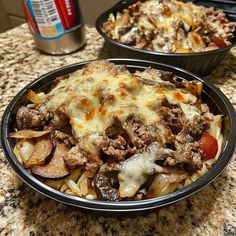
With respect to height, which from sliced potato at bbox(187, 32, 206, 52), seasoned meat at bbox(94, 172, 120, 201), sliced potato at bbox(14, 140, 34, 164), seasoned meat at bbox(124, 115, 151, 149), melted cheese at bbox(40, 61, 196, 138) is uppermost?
melted cheese at bbox(40, 61, 196, 138)

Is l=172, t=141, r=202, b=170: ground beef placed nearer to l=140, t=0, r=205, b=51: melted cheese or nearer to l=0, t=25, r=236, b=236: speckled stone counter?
l=0, t=25, r=236, b=236: speckled stone counter

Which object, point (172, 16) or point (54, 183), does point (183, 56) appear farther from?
point (54, 183)

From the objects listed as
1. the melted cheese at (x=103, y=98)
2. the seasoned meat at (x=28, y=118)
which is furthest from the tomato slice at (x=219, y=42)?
the seasoned meat at (x=28, y=118)

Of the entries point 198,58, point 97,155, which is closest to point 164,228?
point 97,155

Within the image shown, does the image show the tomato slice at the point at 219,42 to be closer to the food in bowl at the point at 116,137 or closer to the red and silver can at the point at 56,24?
the food in bowl at the point at 116,137

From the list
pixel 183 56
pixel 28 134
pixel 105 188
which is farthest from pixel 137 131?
pixel 183 56

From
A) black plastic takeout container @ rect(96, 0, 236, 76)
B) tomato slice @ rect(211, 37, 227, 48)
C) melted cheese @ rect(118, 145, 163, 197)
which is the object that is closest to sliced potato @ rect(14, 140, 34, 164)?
melted cheese @ rect(118, 145, 163, 197)

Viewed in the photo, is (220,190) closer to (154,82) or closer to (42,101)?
(154,82)
